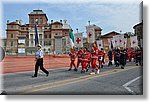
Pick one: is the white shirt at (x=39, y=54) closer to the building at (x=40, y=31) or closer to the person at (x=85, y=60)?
the building at (x=40, y=31)

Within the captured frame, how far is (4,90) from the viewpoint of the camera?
13.6ft

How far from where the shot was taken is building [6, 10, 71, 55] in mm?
4645

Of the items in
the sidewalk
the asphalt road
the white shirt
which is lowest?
the asphalt road

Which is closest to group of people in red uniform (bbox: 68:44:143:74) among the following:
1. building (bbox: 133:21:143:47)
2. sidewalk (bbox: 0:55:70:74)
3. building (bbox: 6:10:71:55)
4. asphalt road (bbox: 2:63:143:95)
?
sidewalk (bbox: 0:55:70:74)

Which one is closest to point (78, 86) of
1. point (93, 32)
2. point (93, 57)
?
point (93, 32)

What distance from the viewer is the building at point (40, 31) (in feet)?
15.2

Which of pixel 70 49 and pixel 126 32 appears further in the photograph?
pixel 70 49

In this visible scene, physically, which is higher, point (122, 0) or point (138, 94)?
point (122, 0)

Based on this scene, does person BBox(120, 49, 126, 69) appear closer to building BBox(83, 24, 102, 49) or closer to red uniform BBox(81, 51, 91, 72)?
red uniform BBox(81, 51, 91, 72)

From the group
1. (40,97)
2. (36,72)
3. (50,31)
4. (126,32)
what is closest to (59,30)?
(50,31)

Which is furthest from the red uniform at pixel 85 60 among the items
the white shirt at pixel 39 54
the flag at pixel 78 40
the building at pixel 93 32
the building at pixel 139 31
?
the building at pixel 139 31

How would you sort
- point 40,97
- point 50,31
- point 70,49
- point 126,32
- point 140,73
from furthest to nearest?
point 70,49, point 50,31, point 126,32, point 140,73, point 40,97

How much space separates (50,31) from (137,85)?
6.75 feet

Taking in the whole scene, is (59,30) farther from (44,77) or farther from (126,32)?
(126,32)
